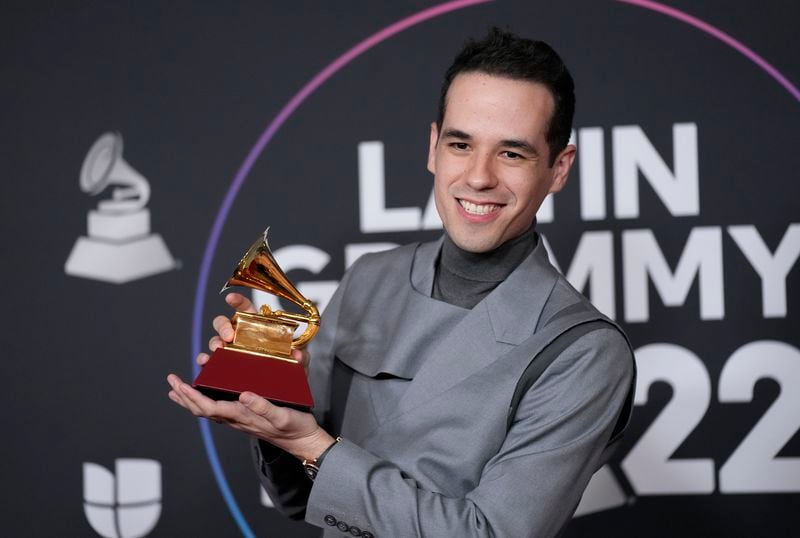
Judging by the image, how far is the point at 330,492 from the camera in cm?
145

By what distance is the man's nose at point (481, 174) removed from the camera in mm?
1592

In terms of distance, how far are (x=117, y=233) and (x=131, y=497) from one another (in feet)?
2.56

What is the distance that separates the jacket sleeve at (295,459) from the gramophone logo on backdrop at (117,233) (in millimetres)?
1123

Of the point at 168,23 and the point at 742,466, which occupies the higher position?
the point at 168,23

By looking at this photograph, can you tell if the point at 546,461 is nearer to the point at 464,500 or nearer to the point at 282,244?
the point at 464,500

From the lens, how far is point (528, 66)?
5.29 ft

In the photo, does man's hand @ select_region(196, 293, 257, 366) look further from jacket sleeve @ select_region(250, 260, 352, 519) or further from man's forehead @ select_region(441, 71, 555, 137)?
man's forehead @ select_region(441, 71, 555, 137)

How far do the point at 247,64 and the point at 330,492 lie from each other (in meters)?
1.65

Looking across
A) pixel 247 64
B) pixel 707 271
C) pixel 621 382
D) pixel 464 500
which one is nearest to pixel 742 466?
pixel 707 271

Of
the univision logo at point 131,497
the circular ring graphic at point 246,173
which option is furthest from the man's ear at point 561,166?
the univision logo at point 131,497

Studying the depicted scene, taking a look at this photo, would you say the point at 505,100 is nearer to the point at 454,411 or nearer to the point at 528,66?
the point at 528,66

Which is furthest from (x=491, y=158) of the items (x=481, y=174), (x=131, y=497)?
(x=131, y=497)

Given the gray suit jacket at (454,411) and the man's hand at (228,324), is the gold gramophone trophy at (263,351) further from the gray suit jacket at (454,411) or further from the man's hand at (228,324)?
the gray suit jacket at (454,411)

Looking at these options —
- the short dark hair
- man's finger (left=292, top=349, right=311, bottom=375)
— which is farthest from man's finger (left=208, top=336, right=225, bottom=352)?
the short dark hair
